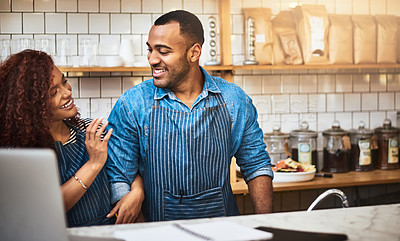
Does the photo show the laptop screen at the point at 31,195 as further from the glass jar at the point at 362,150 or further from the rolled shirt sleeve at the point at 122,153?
the glass jar at the point at 362,150

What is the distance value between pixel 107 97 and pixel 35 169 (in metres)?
2.50

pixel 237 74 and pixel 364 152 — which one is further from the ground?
pixel 237 74

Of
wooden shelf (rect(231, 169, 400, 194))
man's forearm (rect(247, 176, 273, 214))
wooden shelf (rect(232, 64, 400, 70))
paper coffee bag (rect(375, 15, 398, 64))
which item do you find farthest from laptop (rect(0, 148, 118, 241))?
paper coffee bag (rect(375, 15, 398, 64))

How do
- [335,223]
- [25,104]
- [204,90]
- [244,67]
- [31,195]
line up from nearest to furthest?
[31,195] < [335,223] < [25,104] < [204,90] < [244,67]

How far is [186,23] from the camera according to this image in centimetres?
215

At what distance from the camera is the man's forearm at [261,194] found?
83.4 inches

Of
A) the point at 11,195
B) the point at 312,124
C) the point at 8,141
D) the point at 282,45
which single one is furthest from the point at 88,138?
the point at 312,124

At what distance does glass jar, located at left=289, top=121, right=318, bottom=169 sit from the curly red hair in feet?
6.98

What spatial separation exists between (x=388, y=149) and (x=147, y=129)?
2282mm

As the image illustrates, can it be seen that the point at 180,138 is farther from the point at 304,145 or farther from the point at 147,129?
the point at 304,145

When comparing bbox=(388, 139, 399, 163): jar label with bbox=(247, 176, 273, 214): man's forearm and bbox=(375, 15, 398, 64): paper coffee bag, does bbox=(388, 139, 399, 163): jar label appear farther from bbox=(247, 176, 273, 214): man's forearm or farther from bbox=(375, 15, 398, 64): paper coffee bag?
bbox=(247, 176, 273, 214): man's forearm

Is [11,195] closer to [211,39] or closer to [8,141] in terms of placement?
[8,141]

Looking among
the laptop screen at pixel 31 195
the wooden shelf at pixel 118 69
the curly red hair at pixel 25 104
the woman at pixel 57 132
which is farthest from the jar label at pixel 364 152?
the laptop screen at pixel 31 195

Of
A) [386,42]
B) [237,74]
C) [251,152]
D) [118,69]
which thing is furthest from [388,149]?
[118,69]
